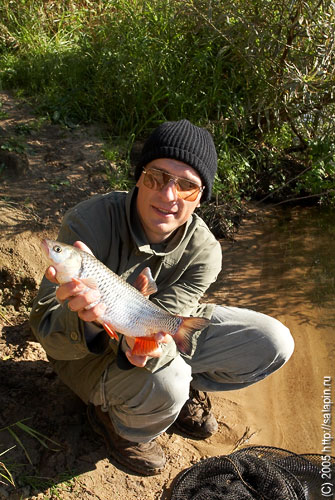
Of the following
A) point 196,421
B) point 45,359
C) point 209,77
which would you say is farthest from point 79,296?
point 209,77

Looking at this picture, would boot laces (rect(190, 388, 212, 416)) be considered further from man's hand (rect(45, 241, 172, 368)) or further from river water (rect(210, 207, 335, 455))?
man's hand (rect(45, 241, 172, 368))

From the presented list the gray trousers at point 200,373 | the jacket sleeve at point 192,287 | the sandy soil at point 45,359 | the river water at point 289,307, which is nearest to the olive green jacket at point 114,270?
the jacket sleeve at point 192,287

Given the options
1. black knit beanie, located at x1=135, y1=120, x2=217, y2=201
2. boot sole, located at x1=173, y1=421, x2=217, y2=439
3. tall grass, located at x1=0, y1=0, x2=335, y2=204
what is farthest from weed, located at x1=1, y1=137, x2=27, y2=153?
boot sole, located at x1=173, y1=421, x2=217, y2=439

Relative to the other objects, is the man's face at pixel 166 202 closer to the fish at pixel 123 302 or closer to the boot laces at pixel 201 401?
the fish at pixel 123 302

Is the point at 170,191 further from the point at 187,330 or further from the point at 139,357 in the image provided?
the point at 139,357

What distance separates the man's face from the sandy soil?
4.19ft

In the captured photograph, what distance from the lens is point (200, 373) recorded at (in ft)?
11.6

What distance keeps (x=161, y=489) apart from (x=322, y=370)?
1.64 meters

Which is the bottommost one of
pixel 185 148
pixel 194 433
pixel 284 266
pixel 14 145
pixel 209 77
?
pixel 284 266

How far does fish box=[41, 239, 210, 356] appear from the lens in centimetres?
223

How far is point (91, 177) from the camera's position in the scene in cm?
536

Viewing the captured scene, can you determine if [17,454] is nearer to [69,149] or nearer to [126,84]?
[69,149]

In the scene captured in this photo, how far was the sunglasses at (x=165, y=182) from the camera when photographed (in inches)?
115

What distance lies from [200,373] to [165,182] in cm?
128
